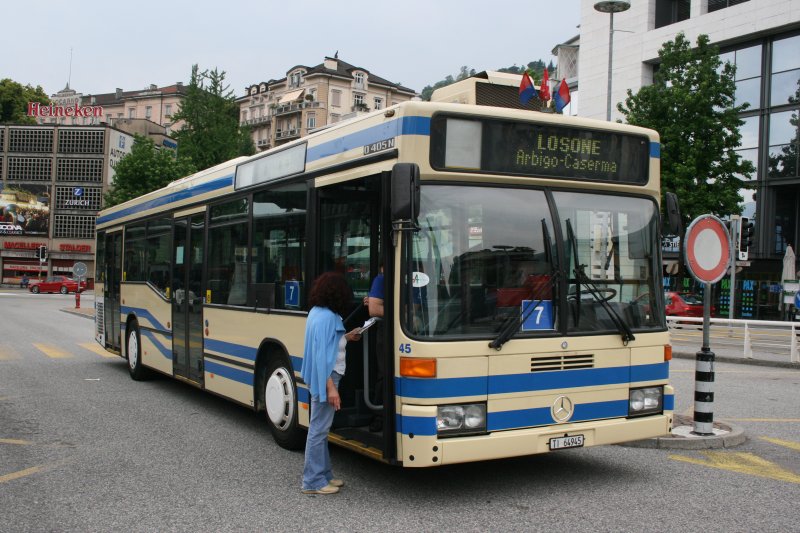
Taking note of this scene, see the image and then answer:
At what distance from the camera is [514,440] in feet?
18.3

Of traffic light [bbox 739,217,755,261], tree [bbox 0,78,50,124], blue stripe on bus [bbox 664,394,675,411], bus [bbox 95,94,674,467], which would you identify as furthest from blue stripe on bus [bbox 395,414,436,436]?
tree [bbox 0,78,50,124]

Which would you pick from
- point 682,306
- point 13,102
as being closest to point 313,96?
point 13,102

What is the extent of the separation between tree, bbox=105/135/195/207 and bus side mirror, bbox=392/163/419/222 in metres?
46.0

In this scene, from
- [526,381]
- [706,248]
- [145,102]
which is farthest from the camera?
[145,102]

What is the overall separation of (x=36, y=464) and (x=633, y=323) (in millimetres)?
5179

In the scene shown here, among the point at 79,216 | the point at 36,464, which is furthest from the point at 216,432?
the point at 79,216

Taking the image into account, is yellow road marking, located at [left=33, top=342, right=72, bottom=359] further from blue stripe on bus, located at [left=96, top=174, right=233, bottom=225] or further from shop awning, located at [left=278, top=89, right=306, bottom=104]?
shop awning, located at [left=278, top=89, right=306, bottom=104]

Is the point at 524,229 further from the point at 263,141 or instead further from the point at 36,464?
the point at 263,141

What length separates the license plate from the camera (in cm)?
573

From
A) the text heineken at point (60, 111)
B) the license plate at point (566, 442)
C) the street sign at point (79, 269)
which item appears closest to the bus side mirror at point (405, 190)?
the license plate at point (566, 442)

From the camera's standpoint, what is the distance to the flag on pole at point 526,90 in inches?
260

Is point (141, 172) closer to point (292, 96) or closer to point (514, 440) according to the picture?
point (514, 440)

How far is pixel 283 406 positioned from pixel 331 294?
204 cm

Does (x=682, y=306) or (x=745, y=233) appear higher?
(x=745, y=233)
